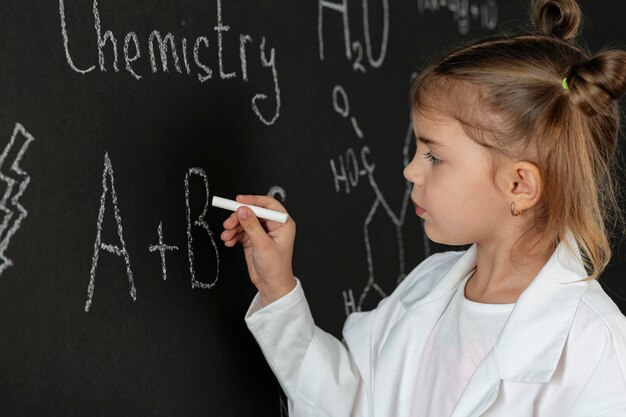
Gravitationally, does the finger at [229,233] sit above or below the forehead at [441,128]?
below

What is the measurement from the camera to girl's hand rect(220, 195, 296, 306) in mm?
1109

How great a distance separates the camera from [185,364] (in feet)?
3.66

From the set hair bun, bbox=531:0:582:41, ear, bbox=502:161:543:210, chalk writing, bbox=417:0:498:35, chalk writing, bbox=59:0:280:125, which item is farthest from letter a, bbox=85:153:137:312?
chalk writing, bbox=417:0:498:35

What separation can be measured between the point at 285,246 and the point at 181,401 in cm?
22

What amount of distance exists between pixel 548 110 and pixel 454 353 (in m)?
0.32

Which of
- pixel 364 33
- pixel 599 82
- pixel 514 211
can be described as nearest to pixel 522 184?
pixel 514 211

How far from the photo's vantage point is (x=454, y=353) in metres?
1.19

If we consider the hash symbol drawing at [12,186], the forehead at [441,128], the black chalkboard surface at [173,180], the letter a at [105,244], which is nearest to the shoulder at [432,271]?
the black chalkboard surface at [173,180]

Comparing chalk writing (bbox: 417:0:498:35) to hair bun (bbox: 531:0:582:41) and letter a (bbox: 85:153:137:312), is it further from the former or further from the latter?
letter a (bbox: 85:153:137:312)

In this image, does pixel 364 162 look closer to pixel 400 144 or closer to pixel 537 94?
pixel 400 144

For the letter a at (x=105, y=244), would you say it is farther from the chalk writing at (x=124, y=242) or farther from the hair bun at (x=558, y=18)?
the hair bun at (x=558, y=18)

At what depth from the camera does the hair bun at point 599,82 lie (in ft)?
3.45

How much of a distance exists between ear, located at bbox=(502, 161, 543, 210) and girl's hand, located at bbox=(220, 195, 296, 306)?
26 centimetres

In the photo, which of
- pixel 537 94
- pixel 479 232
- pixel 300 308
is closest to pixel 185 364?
pixel 300 308
